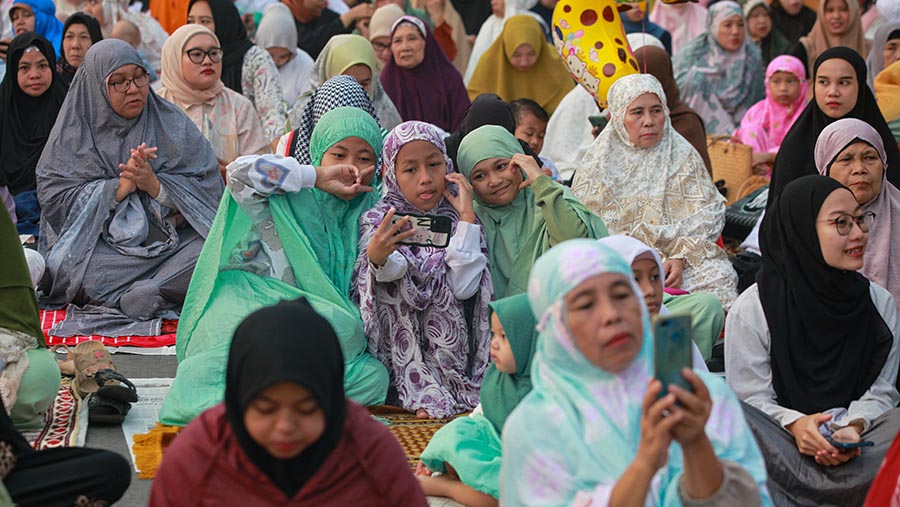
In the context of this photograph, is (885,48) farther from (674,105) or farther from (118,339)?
(118,339)

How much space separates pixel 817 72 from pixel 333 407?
14.1 ft

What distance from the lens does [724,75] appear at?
972 centimetres

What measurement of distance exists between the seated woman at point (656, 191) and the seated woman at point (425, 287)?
3.91 feet

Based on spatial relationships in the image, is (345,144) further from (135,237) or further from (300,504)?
(300,504)

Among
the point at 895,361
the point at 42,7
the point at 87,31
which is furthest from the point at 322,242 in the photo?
the point at 42,7

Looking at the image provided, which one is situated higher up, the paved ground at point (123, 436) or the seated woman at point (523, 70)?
the seated woman at point (523, 70)

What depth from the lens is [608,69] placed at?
695cm

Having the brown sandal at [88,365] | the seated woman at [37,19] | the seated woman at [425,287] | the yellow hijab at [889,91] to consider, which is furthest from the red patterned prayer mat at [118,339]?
the yellow hijab at [889,91]

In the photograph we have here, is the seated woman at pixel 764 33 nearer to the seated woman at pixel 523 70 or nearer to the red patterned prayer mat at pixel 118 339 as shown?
the seated woman at pixel 523 70

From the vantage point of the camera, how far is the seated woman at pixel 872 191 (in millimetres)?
5160

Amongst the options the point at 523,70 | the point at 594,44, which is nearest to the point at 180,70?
the point at 594,44

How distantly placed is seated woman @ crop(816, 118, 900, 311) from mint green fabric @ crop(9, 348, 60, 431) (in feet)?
9.72

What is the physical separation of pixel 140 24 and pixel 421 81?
8.49 feet

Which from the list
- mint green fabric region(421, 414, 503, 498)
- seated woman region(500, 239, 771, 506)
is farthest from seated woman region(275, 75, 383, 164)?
seated woman region(500, 239, 771, 506)
